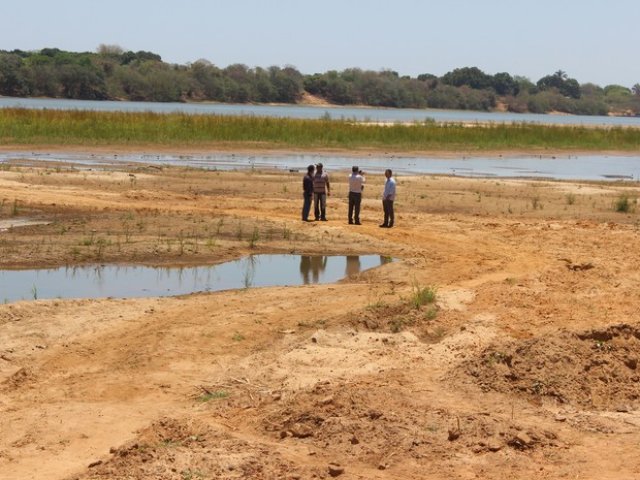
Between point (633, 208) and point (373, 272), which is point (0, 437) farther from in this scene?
point (633, 208)

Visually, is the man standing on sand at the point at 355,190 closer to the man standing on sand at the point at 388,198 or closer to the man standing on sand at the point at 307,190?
the man standing on sand at the point at 388,198

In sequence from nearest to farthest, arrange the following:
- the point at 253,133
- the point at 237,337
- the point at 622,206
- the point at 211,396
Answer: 1. the point at 211,396
2. the point at 237,337
3. the point at 622,206
4. the point at 253,133

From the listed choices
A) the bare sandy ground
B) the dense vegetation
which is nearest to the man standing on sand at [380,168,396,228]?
the bare sandy ground

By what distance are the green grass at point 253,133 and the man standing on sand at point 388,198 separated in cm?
2599

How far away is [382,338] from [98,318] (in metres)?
3.36

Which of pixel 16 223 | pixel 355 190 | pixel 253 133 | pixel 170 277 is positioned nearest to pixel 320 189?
pixel 355 190

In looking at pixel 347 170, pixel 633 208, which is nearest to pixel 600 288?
pixel 633 208

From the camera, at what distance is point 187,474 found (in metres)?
8.41

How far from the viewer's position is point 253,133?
5209 cm

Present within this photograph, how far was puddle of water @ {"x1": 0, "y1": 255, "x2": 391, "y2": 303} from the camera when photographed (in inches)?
636

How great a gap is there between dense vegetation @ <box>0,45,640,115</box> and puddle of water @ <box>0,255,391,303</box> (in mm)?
88439

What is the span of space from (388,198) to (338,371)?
11.6 m

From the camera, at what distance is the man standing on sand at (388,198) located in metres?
22.3

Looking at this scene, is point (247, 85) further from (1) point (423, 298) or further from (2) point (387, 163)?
(1) point (423, 298)
